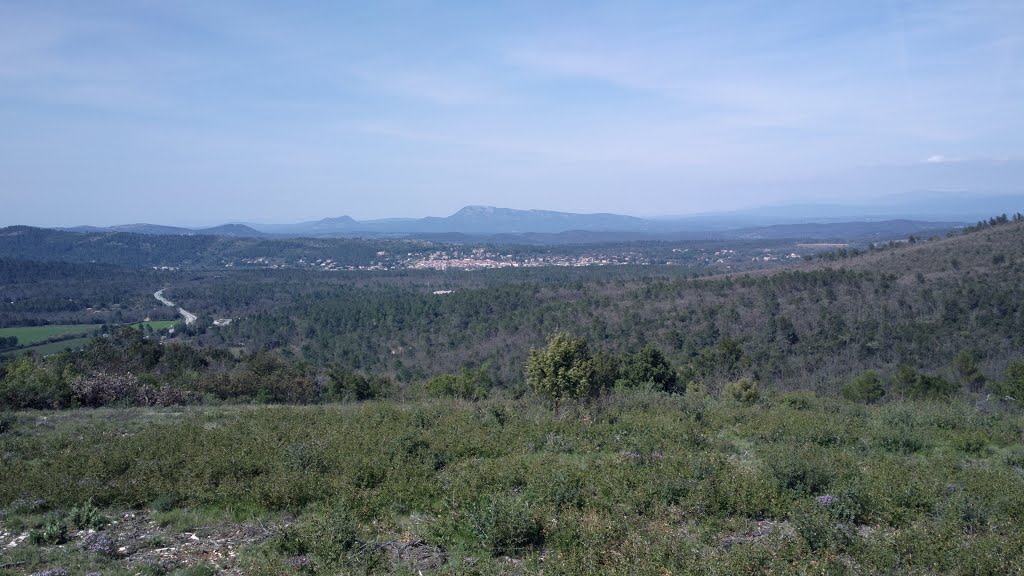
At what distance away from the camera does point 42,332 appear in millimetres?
54656

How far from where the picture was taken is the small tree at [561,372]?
16047mm

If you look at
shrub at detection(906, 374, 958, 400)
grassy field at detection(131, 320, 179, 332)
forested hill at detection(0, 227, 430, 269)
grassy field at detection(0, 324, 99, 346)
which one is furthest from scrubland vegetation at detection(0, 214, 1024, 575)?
forested hill at detection(0, 227, 430, 269)

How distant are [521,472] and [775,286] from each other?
41.2 m

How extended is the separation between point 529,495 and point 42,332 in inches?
2499

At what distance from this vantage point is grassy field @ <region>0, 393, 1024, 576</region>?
20.2 ft

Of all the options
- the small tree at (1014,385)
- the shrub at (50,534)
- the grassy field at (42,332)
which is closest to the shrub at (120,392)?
the shrub at (50,534)

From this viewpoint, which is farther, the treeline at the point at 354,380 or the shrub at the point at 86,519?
the treeline at the point at 354,380

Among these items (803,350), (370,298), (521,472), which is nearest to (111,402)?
(521,472)

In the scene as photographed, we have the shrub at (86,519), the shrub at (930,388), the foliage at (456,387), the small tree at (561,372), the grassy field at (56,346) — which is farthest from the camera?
the grassy field at (56,346)

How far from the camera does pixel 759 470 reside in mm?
9164

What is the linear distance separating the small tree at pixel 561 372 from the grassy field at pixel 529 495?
281 cm

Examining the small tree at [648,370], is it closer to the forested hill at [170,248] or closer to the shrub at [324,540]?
the shrub at [324,540]

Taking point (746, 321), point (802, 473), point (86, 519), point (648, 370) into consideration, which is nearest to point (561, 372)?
point (802, 473)

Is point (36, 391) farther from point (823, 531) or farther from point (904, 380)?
point (904, 380)
